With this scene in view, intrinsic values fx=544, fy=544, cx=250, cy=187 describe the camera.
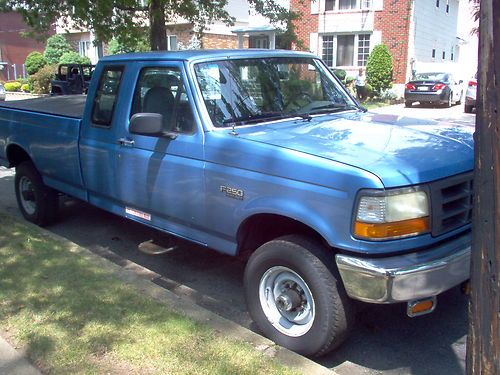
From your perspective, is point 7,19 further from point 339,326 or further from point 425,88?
point 339,326

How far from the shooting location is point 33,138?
19.6 ft

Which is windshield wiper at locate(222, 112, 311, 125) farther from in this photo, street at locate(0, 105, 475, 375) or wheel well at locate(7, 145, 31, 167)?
wheel well at locate(7, 145, 31, 167)

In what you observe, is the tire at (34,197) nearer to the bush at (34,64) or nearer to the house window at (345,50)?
the house window at (345,50)

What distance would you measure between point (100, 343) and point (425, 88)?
2048cm

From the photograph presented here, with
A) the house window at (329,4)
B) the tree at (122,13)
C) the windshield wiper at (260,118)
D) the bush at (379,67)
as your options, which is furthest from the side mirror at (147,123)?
the house window at (329,4)

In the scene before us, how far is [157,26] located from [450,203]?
7560 millimetres

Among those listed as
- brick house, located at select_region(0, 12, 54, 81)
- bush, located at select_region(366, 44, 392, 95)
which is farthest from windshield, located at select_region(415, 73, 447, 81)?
brick house, located at select_region(0, 12, 54, 81)

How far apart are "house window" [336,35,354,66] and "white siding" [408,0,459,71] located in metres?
2.77

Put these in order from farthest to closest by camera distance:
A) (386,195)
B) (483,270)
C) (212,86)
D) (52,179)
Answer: (52,179) < (212,86) < (386,195) < (483,270)

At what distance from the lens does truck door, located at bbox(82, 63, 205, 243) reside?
158 inches

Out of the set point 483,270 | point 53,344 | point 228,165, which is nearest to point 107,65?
point 228,165

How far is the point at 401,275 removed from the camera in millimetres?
2965

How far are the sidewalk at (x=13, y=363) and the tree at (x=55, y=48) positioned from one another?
30428 mm

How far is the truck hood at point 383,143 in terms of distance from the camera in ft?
10.2
